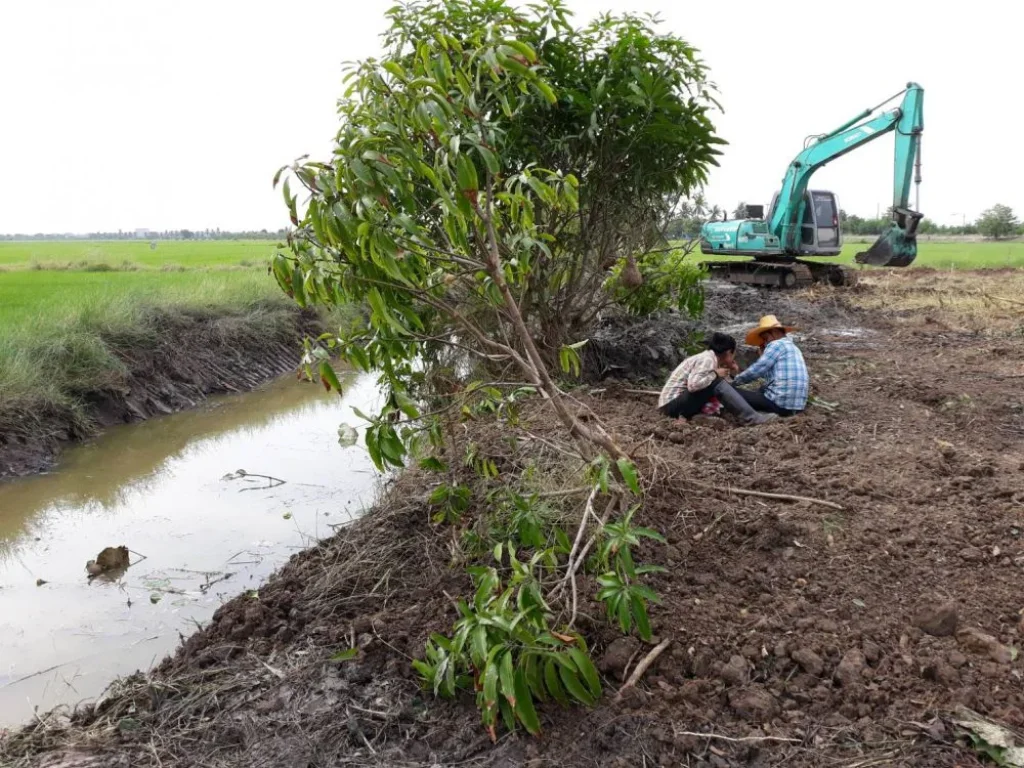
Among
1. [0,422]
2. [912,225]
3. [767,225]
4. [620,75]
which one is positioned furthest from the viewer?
[767,225]

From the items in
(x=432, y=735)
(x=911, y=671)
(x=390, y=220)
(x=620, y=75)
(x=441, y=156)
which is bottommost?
(x=432, y=735)

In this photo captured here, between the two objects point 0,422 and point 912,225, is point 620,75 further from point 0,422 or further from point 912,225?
point 912,225

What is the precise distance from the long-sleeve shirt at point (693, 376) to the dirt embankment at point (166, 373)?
18.4 ft

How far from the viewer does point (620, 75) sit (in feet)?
19.3

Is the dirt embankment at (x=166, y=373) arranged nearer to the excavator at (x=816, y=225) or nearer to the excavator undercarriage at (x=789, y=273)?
the excavator at (x=816, y=225)

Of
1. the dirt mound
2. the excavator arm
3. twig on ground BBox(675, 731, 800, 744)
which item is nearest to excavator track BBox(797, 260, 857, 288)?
the excavator arm

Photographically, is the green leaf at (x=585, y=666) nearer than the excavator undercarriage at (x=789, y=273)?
Yes

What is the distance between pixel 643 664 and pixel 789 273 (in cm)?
1423

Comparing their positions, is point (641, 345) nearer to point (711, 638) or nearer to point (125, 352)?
point (711, 638)

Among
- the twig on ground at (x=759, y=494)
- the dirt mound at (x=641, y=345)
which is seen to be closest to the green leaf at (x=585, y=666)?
the twig on ground at (x=759, y=494)

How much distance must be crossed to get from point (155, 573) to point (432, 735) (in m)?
2.97

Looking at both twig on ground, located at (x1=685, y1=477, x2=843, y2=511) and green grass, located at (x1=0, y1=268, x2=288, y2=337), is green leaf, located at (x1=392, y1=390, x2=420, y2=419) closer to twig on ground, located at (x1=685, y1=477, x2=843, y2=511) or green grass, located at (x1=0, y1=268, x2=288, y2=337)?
twig on ground, located at (x1=685, y1=477, x2=843, y2=511)

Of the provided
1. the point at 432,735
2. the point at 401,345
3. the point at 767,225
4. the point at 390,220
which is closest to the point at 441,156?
the point at 390,220

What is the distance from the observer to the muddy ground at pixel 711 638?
8.28ft
